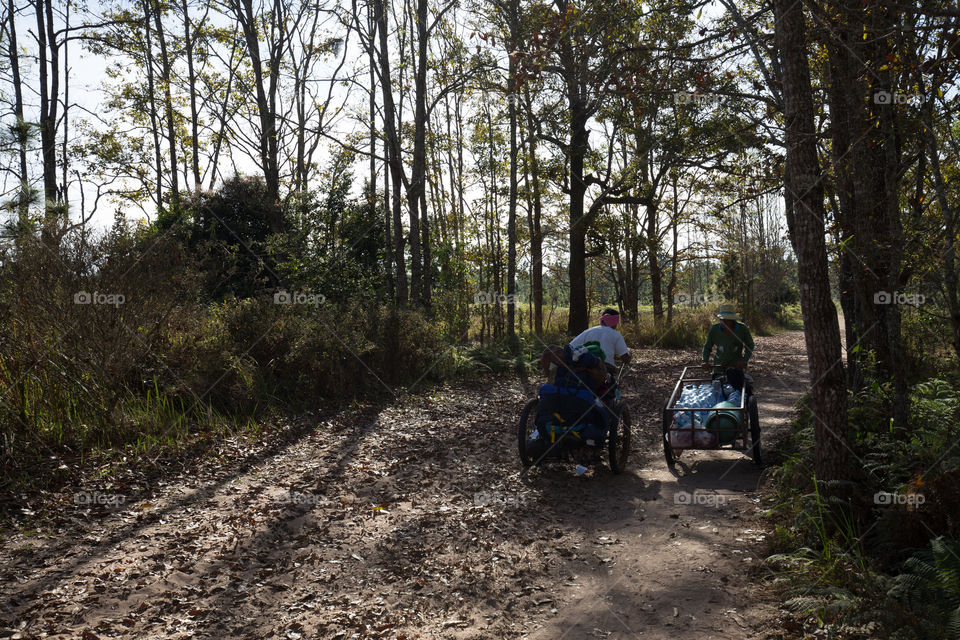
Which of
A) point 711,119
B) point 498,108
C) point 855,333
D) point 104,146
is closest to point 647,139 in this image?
point 711,119

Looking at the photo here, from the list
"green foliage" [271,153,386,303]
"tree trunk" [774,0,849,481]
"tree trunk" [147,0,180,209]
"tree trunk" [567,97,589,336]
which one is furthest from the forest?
"tree trunk" [147,0,180,209]

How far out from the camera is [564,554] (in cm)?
535

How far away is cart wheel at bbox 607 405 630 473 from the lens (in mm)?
7215

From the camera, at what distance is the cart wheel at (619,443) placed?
721 centimetres

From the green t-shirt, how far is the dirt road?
1.28 m

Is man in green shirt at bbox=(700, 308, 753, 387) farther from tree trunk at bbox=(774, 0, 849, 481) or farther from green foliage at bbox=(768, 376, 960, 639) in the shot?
tree trunk at bbox=(774, 0, 849, 481)

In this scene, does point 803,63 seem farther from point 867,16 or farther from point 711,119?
point 711,119

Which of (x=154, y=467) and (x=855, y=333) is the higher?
(x=855, y=333)

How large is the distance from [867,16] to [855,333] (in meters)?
3.49

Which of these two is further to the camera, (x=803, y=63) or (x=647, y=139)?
(x=647, y=139)

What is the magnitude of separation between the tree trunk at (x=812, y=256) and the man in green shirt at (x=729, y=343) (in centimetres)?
300

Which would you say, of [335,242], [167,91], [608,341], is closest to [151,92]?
[167,91]

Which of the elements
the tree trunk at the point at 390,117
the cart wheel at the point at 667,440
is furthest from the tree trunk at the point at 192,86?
the cart wheel at the point at 667,440

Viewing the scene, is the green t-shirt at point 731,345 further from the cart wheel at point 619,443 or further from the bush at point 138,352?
the bush at point 138,352
